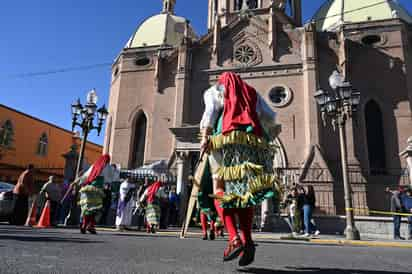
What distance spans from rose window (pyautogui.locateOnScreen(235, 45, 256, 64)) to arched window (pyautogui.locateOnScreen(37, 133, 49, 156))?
21.7 metres

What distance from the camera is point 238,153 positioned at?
2.87 meters

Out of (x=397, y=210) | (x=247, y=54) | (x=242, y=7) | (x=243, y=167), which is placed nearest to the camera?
(x=243, y=167)

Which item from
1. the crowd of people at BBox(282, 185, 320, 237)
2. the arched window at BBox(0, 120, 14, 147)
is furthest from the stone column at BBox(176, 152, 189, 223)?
the arched window at BBox(0, 120, 14, 147)

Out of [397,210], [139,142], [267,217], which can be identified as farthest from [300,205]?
[139,142]

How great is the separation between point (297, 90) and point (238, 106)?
55.3 ft

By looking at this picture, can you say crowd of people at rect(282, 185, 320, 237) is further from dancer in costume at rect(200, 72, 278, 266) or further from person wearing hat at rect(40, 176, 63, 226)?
person wearing hat at rect(40, 176, 63, 226)

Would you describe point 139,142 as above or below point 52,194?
above

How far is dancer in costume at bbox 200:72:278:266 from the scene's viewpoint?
2.62 m

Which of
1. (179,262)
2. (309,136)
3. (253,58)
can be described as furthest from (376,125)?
(179,262)

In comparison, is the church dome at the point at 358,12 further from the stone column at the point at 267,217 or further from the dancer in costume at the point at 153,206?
the dancer in costume at the point at 153,206

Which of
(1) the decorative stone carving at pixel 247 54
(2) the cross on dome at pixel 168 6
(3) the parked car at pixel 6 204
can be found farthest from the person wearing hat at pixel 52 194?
(2) the cross on dome at pixel 168 6

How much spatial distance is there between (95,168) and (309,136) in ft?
43.4

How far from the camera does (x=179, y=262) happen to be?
276 cm

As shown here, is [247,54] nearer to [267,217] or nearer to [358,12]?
[358,12]
